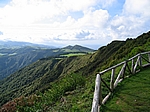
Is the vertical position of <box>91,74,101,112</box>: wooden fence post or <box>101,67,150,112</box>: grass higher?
<box>91,74,101,112</box>: wooden fence post

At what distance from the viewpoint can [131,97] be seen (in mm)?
9352

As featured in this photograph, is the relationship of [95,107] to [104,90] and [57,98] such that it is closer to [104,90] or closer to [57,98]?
[104,90]

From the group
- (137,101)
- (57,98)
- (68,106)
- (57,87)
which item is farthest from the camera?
(57,87)

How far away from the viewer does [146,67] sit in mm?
16531

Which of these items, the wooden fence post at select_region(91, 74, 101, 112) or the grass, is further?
the grass

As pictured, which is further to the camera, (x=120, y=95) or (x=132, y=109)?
(x=120, y=95)

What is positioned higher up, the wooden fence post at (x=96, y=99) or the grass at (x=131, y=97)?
the wooden fence post at (x=96, y=99)

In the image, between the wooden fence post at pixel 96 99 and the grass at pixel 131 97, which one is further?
the grass at pixel 131 97

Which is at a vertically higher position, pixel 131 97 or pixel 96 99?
pixel 96 99

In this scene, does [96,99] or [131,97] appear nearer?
[96,99]

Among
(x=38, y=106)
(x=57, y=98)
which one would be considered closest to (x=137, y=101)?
(x=38, y=106)

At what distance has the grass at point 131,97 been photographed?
8005mm

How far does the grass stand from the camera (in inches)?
315

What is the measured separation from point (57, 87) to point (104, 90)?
5293 millimetres
